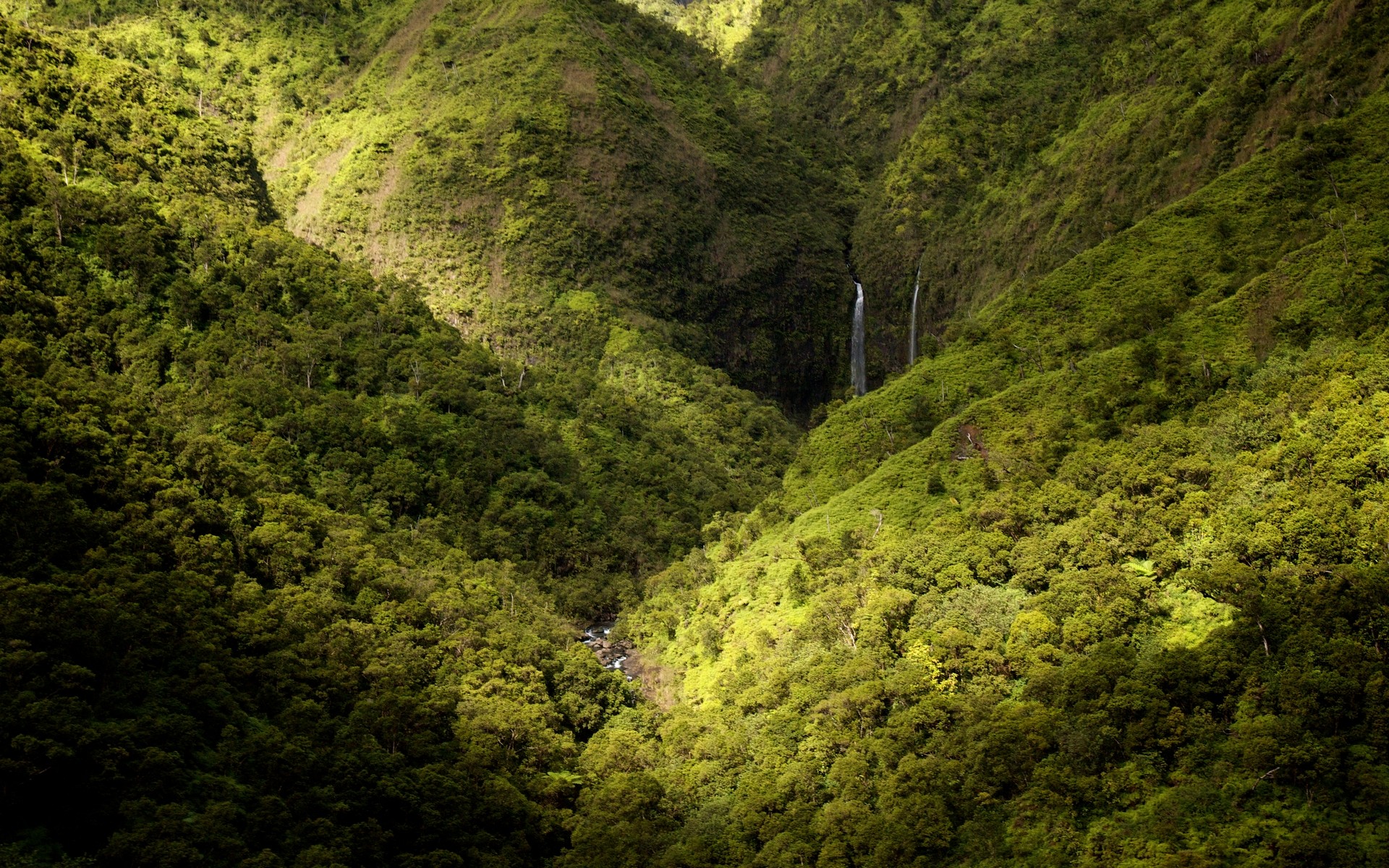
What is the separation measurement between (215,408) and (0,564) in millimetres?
25095

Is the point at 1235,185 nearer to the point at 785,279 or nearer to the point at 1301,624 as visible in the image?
the point at 1301,624

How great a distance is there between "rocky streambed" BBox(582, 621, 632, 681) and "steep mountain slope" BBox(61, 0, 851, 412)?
35196 millimetres

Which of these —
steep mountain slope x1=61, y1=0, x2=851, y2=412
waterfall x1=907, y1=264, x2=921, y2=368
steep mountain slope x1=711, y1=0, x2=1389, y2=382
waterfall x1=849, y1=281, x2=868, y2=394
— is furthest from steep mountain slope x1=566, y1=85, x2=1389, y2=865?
steep mountain slope x1=61, y1=0, x2=851, y2=412

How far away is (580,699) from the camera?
202 ft

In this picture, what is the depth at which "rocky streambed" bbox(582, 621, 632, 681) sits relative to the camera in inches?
2840

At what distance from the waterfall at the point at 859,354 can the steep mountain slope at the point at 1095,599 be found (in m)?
43.3

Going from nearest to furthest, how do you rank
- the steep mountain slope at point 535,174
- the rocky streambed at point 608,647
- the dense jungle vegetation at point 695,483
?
the dense jungle vegetation at point 695,483 → the rocky streambed at point 608,647 → the steep mountain slope at point 535,174

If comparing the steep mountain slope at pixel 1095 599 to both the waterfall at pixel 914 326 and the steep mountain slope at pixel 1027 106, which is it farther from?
the waterfall at pixel 914 326

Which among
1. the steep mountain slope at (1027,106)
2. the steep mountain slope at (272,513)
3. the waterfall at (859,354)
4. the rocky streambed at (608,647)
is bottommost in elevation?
the rocky streambed at (608,647)

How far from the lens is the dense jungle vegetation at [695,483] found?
129 feet

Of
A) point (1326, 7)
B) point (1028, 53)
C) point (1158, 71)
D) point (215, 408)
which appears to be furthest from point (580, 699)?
point (1028, 53)

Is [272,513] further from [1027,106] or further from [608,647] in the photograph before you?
[1027,106]

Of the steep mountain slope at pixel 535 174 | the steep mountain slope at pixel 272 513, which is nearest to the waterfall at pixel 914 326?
the steep mountain slope at pixel 535 174

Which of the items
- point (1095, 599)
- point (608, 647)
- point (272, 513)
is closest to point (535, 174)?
point (608, 647)
